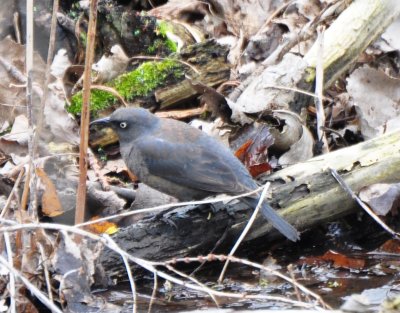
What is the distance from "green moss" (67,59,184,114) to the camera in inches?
277

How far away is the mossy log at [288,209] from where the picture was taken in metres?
5.25

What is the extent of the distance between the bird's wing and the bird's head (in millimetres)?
131

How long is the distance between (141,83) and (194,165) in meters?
1.60

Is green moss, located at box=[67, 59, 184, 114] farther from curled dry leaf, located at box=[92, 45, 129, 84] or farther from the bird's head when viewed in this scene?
the bird's head

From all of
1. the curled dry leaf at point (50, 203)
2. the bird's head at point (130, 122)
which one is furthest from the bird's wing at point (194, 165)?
the curled dry leaf at point (50, 203)

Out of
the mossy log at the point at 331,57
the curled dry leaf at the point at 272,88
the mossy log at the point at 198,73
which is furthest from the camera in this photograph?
the mossy log at the point at 198,73

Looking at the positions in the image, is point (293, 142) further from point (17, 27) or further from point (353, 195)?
point (17, 27)

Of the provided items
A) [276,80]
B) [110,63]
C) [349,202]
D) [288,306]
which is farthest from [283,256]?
[110,63]

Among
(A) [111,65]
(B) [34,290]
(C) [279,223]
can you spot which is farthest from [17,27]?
(B) [34,290]

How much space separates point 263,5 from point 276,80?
2084 mm

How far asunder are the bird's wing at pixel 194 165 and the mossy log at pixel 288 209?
0.58 ft

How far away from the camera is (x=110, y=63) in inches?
293

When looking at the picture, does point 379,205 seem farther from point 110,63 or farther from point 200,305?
point 110,63

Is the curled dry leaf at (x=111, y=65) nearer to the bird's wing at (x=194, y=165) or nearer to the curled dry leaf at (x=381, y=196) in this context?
the bird's wing at (x=194, y=165)
